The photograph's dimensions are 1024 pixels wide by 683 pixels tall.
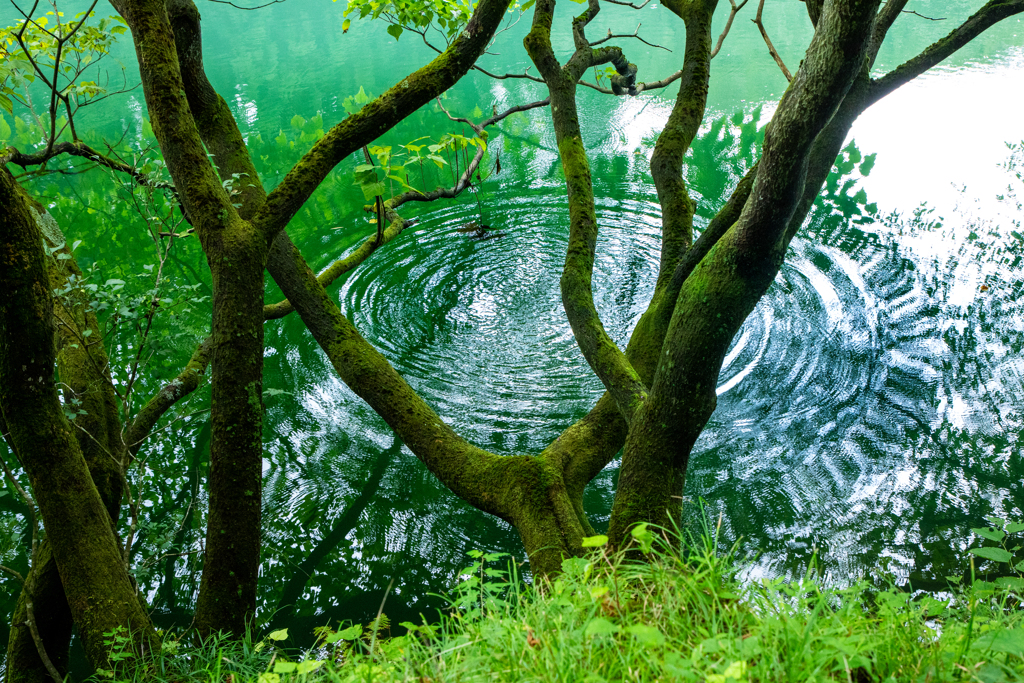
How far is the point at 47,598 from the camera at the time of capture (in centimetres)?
233

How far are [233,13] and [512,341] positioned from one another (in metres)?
22.9

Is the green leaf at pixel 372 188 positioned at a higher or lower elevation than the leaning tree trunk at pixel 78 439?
higher

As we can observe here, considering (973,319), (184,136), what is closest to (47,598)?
(184,136)

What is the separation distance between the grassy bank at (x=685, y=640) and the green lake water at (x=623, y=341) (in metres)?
1.52

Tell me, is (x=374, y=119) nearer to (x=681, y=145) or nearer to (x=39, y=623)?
(x=681, y=145)

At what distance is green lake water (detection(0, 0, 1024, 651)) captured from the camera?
3320 mm

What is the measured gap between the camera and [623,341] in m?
4.85

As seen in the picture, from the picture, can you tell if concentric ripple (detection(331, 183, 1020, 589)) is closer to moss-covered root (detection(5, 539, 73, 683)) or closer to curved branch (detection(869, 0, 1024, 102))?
curved branch (detection(869, 0, 1024, 102))

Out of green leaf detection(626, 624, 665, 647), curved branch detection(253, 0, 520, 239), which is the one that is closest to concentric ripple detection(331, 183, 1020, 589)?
green leaf detection(626, 624, 665, 647)

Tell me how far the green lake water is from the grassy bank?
1.52 metres

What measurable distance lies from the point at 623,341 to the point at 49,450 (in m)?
3.66

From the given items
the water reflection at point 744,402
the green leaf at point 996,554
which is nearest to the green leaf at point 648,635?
the green leaf at point 996,554

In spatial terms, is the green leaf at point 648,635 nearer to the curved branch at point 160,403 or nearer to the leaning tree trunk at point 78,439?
the leaning tree trunk at point 78,439

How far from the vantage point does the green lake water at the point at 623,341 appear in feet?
10.9
